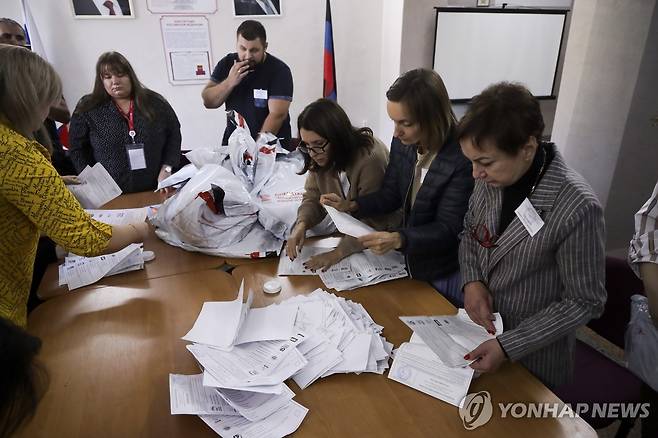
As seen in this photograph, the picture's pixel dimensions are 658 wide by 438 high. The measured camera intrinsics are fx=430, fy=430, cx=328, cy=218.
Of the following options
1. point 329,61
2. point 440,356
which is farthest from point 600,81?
point 329,61

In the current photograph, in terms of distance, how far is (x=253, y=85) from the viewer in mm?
3033

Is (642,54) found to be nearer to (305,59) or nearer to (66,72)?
(305,59)

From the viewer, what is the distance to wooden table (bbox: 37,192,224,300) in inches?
60.0

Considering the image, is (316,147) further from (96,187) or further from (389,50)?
(389,50)

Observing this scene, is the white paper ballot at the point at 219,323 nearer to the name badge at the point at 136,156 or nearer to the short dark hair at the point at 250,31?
the name badge at the point at 136,156

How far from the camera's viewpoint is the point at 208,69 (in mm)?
4133

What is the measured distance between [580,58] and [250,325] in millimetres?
2558

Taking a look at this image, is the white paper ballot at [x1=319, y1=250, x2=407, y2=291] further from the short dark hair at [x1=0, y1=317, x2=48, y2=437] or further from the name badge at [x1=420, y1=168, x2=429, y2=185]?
the short dark hair at [x1=0, y1=317, x2=48, y2=437]

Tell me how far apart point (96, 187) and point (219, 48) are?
276 centimetres

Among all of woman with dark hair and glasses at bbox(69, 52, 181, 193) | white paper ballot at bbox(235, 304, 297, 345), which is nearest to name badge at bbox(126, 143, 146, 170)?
woman with dark hair and glasses at bbox(69, 52, 181, 193)

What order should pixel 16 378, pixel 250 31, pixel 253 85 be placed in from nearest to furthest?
pixel 16 378 → pixel 250 31 → pixel 253 85

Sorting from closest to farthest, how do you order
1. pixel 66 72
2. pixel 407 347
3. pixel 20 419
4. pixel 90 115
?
pixel 20 419 → pixel 407 347 → pixel 90 115 → pixel 66 72

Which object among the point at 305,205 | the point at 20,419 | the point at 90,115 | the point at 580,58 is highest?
the point at 580,58

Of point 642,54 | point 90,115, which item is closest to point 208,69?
point 90,115
